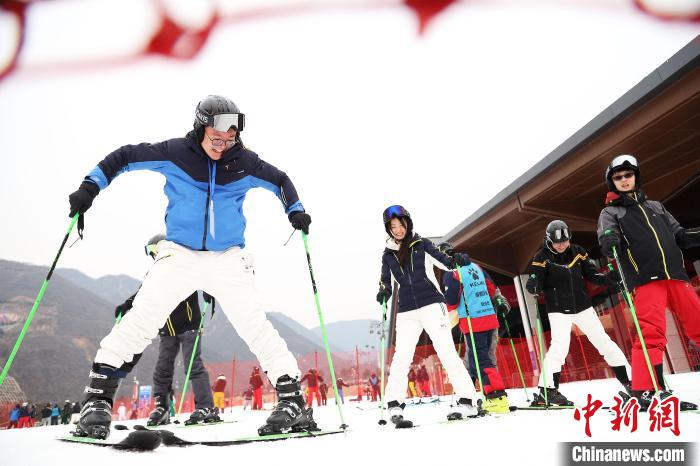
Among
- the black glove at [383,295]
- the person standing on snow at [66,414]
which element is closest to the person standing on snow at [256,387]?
the person standing on snow at [66,414]

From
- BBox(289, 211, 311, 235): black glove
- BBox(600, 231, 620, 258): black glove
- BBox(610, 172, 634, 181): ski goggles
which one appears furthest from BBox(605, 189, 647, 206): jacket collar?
BBox(289, 211, 311, 235): black glove

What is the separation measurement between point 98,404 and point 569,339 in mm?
4375

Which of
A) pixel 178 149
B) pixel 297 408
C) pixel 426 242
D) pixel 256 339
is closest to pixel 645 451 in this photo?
pixel 297 408

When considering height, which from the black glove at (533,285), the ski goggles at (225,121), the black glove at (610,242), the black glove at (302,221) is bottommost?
the black glove at (533,285)

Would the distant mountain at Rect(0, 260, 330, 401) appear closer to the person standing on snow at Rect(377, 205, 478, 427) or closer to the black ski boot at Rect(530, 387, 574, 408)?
the black ski boot at Rect(530, 387, 574, 408)

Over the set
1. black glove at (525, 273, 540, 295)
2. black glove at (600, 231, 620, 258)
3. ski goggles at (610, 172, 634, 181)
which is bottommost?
black glove at (525, 273, 540, 295)

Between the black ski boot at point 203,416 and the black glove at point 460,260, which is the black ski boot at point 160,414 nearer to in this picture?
the black ski boot at point 203,416

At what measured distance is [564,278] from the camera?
178 inches

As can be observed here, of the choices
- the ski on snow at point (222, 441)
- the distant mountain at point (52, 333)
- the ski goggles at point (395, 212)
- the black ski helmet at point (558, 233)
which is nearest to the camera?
the ski on snow at point (222, 441)

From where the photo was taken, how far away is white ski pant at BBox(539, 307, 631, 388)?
427cm

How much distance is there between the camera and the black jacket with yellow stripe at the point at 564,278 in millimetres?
4438

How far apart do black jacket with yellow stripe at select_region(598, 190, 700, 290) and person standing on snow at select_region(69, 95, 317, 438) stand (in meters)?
2.61

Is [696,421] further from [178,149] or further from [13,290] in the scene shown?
[13,290]

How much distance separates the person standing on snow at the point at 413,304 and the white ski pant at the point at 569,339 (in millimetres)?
1368
